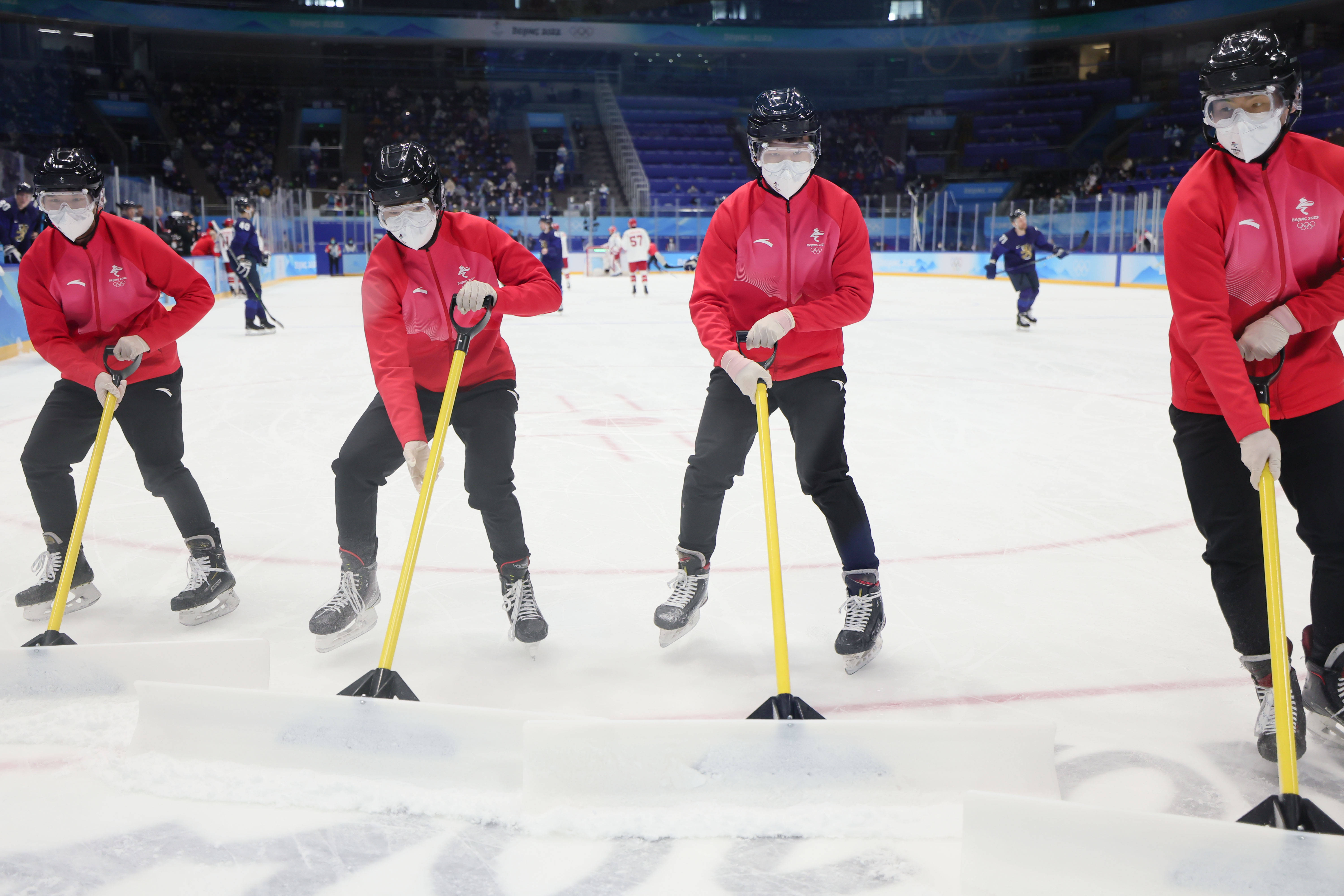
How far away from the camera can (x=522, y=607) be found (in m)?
2.51

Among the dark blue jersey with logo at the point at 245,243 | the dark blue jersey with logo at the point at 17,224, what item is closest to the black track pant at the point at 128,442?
the dark blue jersey with logo at the point at 17,224

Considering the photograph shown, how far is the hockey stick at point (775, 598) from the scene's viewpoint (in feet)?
6.22

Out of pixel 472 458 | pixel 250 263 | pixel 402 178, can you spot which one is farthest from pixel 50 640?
pixel 250 263

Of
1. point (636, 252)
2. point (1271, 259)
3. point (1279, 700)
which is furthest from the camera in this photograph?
point (636, 252)

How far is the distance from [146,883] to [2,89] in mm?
26757

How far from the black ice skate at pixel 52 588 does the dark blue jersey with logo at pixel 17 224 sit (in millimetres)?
6906

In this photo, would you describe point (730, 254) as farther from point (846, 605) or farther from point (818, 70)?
point (818, 70)

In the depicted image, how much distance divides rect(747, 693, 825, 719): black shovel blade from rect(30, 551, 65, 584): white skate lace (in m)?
2.03

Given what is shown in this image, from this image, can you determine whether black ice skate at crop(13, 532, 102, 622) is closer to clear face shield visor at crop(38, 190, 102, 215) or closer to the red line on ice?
the red line on ice

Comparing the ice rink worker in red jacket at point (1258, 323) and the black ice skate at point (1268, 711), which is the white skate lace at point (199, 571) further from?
the black ice skate at point (1268, 711)

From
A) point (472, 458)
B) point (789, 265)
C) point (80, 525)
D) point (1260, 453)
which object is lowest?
point (80, 525)

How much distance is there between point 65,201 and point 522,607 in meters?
1.52

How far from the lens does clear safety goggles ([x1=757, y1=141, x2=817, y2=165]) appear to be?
7.50 ft

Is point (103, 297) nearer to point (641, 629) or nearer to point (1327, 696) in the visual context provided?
point (641, 629)
